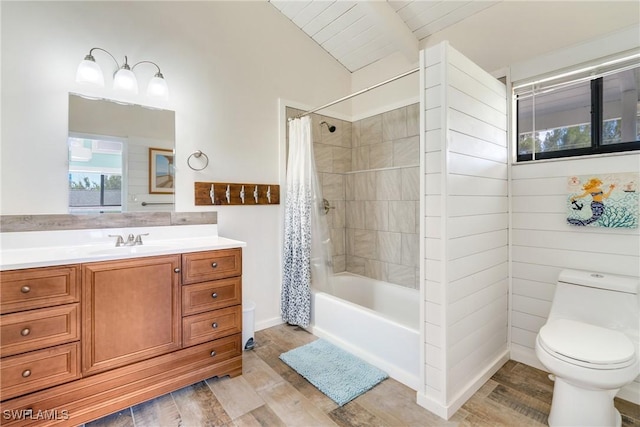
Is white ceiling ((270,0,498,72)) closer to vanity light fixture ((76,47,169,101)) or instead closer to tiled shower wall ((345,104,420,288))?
tiled shower wall ((345,104,420,288))

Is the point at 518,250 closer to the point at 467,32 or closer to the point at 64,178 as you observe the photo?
the point at 467,32

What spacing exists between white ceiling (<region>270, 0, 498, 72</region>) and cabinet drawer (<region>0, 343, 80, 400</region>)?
118 inches

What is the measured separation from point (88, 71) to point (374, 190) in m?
2.49

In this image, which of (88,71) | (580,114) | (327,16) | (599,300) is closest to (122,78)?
(88,71)

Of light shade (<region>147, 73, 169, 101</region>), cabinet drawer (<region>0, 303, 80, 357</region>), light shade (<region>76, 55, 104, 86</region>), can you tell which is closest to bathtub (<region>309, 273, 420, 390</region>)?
cabinet drawer (<region>0, 303, 80, 357</region>)

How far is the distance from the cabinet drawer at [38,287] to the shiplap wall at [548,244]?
9.25 feet

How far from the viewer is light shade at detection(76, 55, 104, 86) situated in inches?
71.6

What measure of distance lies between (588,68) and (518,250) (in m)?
1.30

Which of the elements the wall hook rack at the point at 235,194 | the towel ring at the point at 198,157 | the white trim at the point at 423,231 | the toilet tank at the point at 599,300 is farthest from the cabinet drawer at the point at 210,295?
the toilet tank at the point at 599,300

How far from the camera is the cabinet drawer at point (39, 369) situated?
130 cm

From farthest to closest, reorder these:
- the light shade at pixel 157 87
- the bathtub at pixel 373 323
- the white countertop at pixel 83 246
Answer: the light shade at pixel 157 87 < the bathtub at pixel 373 323 < the white countertop at pixel 83 246

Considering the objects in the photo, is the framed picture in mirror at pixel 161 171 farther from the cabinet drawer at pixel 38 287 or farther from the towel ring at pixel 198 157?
the cabinet drawer at pixel 38 287

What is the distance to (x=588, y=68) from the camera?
1.93m

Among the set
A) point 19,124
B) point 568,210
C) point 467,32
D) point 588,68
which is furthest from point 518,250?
point 19,124
